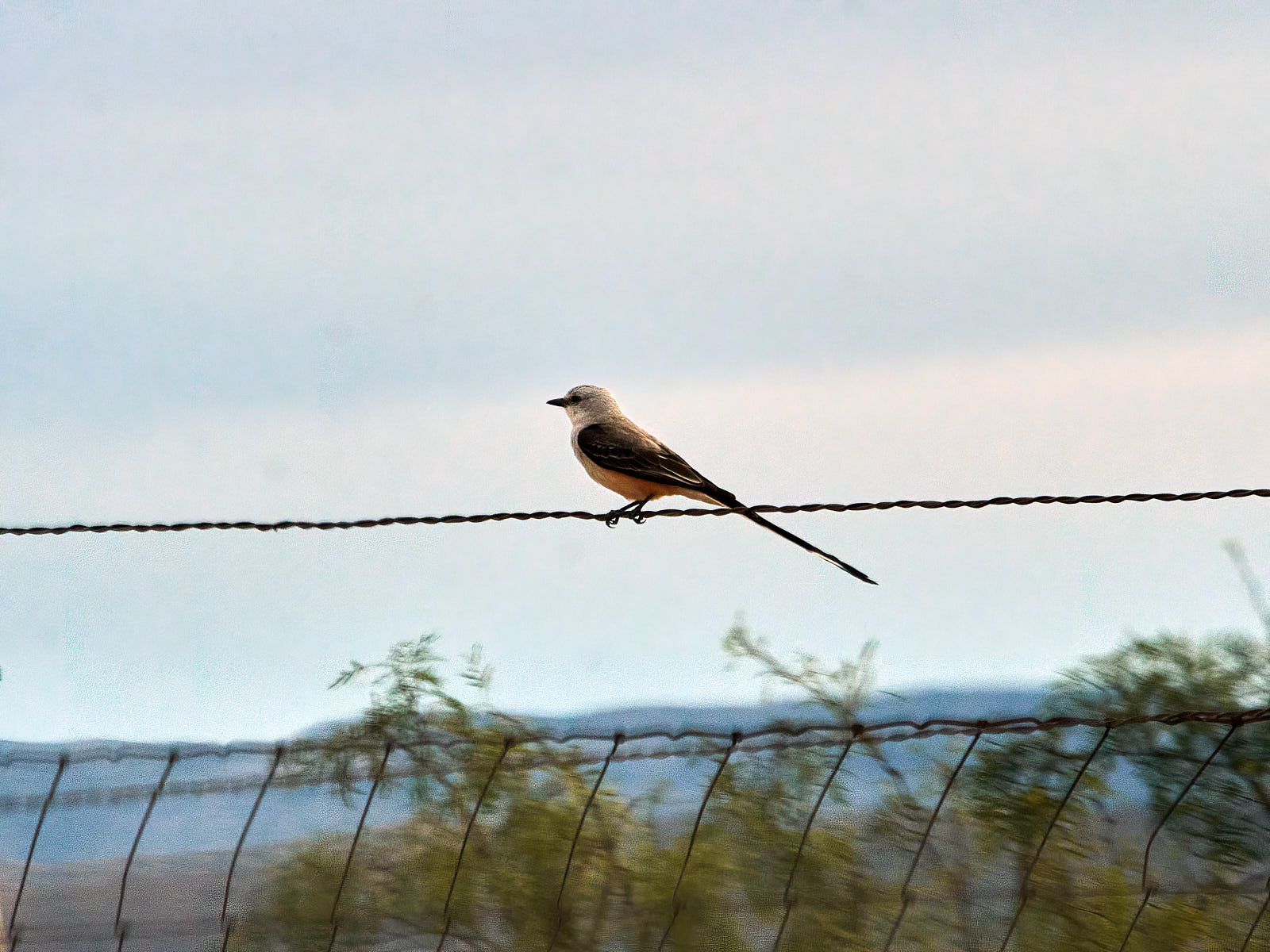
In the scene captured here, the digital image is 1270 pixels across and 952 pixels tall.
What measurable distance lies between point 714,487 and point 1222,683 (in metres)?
3.51

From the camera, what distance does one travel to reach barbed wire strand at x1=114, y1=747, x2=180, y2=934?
3.68 meters

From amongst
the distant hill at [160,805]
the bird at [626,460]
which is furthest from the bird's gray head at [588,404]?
the distant hill at [160,805]

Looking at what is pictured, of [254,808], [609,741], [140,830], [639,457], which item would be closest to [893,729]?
[609,741]

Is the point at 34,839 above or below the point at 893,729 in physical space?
below

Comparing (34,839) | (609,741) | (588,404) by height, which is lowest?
(34,839)

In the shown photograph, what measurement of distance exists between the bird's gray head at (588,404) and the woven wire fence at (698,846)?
250 centimetres

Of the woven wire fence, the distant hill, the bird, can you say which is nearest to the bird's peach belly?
the bird

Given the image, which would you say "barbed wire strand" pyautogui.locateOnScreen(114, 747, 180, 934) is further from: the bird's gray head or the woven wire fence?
the bird's gray head

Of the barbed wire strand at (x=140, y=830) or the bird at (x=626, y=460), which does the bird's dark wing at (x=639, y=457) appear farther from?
the barbed wire strand at (x=140, y=830)

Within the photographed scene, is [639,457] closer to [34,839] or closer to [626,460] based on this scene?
[626,460]

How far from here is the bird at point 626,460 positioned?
7395 millimetres

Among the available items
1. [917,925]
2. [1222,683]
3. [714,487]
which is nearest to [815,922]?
[917,925]

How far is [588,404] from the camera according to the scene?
8.87 metres

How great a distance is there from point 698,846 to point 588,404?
3804 millimetres
